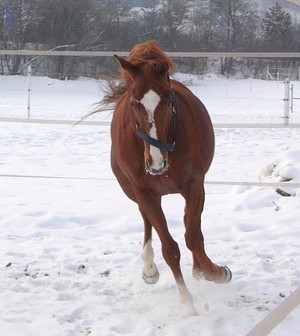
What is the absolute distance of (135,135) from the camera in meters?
2.20

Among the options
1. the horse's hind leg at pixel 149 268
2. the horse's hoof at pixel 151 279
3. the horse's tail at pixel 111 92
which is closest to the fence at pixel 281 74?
the horse's tail at pixel 111 92

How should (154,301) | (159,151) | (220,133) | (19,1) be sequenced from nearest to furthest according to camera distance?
(159,151) → (154,301) → (220,133) → (19,1)

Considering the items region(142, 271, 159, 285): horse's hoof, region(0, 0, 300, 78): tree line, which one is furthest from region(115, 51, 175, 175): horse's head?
region(0, 0, 300, 78): tree line

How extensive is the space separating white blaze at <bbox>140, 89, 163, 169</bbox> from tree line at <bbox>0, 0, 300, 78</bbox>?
705 inches

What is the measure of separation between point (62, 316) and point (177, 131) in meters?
0.83

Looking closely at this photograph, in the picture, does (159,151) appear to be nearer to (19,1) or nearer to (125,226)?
(125,226)

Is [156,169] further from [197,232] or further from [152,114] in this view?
[197,232]

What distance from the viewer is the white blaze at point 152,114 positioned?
76.0 inches

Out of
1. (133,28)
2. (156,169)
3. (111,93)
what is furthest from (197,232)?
(133,28)

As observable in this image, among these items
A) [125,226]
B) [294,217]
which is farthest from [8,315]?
[294,217]

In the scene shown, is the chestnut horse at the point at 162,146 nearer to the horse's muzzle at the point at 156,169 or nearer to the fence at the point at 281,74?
the horse's muzzle at the point at 156,169

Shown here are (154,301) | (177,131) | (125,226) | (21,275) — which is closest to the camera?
(177,131)

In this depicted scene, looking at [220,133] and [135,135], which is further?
[220,133]

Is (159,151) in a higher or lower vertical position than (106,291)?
higher
